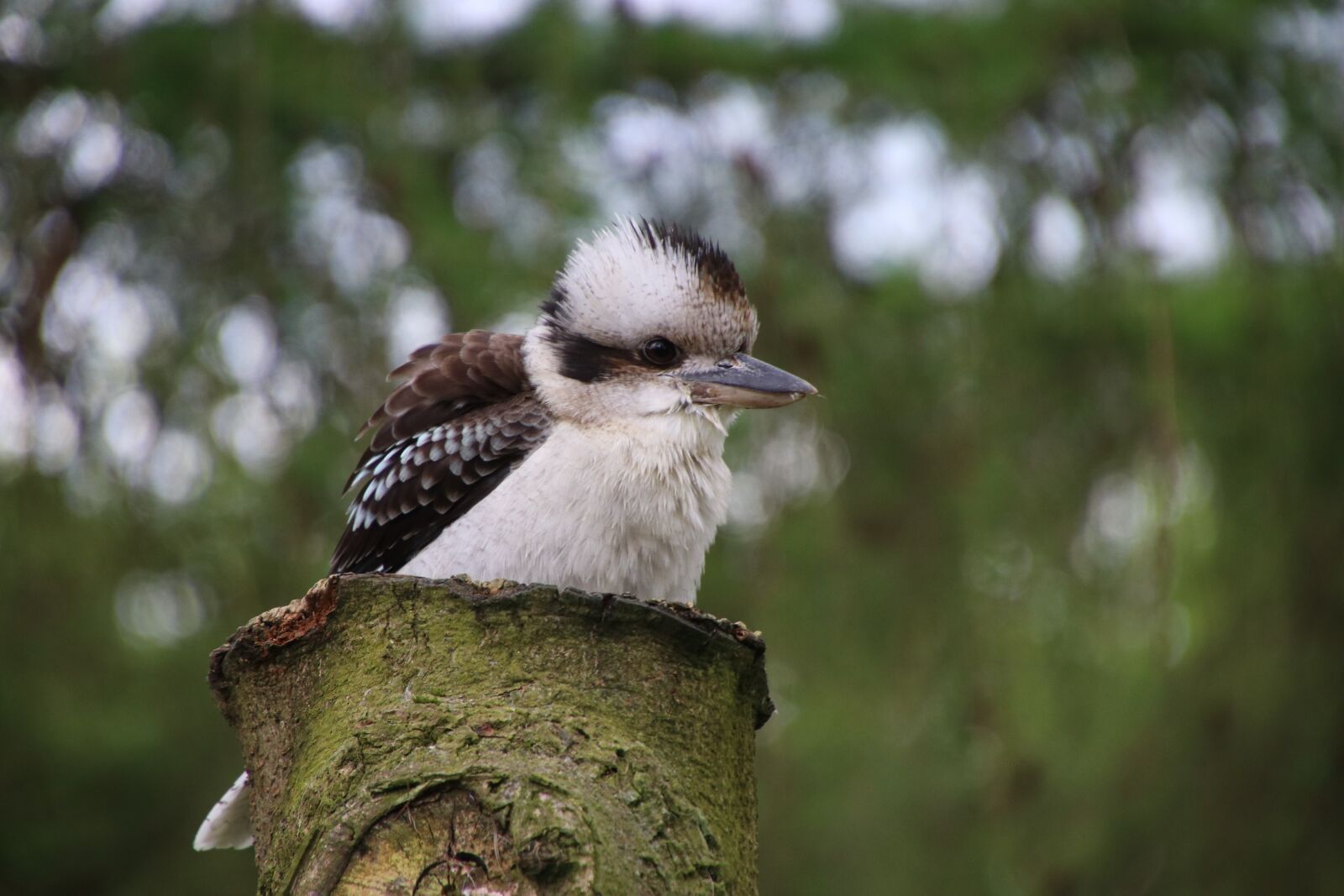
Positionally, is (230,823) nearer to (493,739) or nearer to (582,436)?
(582,436)

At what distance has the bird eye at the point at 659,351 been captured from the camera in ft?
11.5

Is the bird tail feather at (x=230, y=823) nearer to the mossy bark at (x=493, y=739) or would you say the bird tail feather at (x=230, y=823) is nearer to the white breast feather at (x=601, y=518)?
the white breast feather at (x=601, y=518)

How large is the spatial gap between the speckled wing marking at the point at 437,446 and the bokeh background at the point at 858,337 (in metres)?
0.82

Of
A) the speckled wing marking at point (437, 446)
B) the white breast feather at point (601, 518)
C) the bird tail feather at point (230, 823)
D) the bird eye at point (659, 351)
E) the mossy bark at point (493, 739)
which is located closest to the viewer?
the mossy bark at point (493, 739)

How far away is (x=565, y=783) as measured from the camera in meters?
1.91

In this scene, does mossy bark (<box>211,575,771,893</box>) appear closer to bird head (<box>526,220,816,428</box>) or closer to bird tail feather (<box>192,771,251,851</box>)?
bird tail feather (<box>192,771,251,851</box>)

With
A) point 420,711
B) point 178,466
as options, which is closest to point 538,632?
point 420,711

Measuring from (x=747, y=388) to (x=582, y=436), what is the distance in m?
0.45

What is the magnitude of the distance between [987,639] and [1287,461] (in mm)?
1079

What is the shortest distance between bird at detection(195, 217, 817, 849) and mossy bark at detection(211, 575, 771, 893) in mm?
829

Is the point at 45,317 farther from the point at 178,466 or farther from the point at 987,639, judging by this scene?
the point at 987,639

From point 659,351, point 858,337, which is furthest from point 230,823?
point 858,337

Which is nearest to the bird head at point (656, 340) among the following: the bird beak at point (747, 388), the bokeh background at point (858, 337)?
the bird beak at point (747, 388)

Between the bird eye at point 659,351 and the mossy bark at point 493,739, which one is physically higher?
the bird eye at point 659,351
